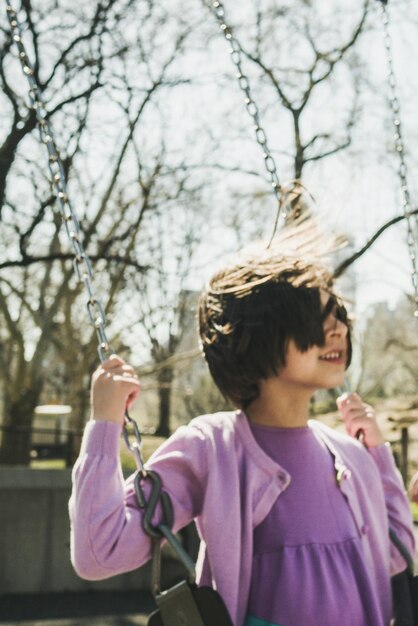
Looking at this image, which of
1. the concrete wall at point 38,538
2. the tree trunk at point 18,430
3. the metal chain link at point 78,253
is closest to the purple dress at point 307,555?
the metal chain link at point 78,253

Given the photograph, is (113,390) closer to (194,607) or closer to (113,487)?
(113,487)

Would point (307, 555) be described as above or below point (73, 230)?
below

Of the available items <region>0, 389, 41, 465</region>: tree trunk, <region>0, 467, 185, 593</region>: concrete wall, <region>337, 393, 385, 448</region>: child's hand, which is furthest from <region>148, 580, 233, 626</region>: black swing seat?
<region>0, 389, 41, 465</region>: tree trunk

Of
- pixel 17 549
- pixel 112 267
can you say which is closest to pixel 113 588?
pixel 17 549

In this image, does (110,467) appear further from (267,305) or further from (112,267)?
(112,267)

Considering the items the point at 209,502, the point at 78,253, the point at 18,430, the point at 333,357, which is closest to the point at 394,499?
the point at 333,357

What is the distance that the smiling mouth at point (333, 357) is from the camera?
48.9 inches

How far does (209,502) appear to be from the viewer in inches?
43.9

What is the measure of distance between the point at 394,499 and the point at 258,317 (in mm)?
440

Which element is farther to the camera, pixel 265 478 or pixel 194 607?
pixel 265 478

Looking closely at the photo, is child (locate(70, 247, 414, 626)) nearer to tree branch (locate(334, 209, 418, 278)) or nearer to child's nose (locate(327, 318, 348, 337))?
child's nose (locate(327, 318, 348, 337))

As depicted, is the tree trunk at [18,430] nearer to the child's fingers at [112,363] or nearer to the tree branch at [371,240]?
the tree branch at [371,240]

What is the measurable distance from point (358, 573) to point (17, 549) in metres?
4.77

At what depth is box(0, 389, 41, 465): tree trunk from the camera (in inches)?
344
